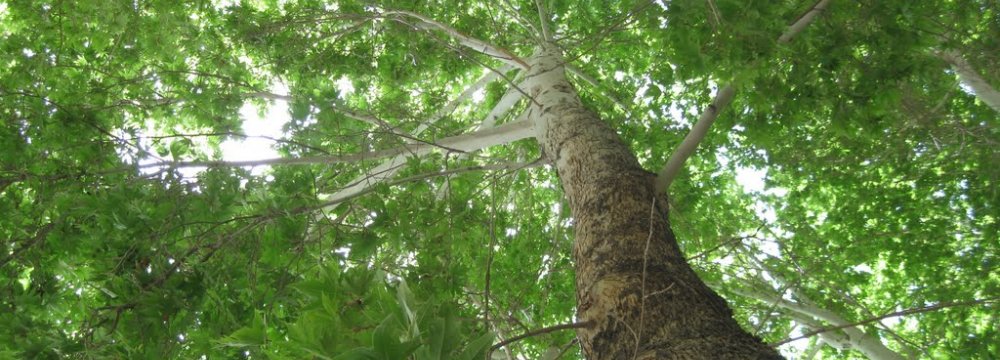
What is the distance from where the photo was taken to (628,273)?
1.85 meters

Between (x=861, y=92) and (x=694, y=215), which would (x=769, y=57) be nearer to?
(x=861, y=92)

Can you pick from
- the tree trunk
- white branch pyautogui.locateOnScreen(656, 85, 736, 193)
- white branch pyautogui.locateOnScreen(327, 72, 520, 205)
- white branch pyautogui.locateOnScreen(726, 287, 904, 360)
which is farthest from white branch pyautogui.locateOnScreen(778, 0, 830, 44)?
white branch pyautogui.locateOnScreen(726, 287, 904, 360)

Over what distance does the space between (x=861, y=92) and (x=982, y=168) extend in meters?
3.78

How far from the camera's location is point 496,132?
13.1 feet

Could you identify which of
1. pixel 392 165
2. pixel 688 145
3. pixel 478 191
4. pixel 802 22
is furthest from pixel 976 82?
pixel 392 165

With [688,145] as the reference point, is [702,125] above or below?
above

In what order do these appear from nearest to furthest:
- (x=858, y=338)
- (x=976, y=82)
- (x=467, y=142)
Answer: (x=467, y=142), (x=976, y=82), (x=858, y=338)

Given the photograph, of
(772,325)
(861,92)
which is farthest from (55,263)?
(772,325)

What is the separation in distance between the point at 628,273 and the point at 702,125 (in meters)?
1.19

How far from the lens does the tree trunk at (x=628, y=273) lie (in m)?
1.51

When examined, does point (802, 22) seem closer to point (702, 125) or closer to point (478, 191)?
point (702, 125)

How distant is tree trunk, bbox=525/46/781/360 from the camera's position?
1512mm

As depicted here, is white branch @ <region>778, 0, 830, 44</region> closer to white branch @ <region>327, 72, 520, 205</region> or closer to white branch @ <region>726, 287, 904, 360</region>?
white branch @ <region>327, 72, 520, 205</region>

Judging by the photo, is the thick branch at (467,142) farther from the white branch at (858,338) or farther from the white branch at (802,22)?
the white branch at (858,338)
